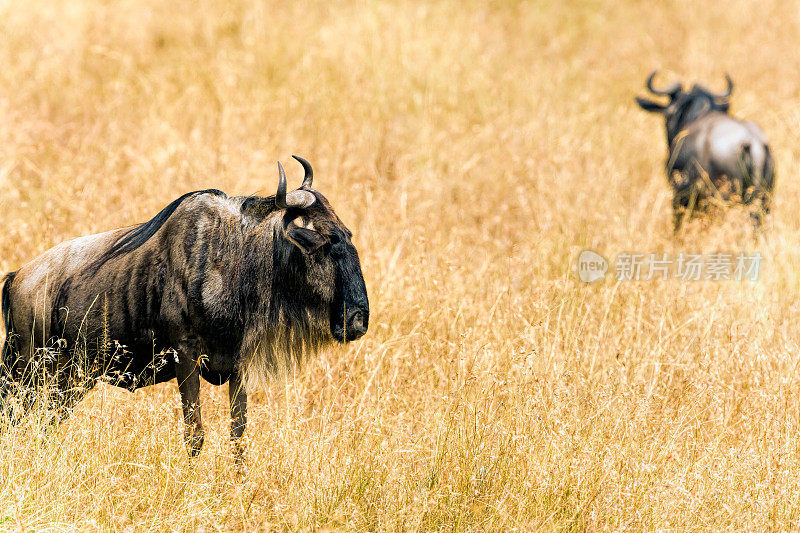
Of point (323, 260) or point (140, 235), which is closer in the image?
point (323, 260)

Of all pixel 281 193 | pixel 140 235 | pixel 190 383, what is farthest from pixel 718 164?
pixel 190 383

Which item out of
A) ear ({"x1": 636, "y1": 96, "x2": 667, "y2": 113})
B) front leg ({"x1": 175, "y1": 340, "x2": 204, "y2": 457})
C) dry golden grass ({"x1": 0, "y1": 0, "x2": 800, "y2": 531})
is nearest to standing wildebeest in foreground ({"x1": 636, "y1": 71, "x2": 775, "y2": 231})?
dry golden grass ({"x1": 0, "y1": 0, "x2": 800, "y2": 531})

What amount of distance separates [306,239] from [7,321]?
61.0 inches

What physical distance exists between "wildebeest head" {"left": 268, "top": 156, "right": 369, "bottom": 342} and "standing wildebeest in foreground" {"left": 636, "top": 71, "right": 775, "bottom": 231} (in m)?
3.99

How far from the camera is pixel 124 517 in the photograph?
106 inches

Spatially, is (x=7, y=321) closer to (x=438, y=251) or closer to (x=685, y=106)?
(x=438, y=251)

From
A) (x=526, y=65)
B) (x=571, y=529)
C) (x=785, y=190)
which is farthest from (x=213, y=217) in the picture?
(x=526, y=65)

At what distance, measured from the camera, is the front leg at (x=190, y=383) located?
325cm

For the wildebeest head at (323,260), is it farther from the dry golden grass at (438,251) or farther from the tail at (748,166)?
the tail at (748,166)

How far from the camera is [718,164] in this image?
23.9 ft

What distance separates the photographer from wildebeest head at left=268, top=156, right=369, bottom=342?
3.11 metres

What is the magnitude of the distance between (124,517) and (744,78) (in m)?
9.84

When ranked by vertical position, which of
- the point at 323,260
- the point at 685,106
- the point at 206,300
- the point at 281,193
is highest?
the point at 685,106

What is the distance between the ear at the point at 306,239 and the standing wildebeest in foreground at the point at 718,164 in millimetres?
4075
